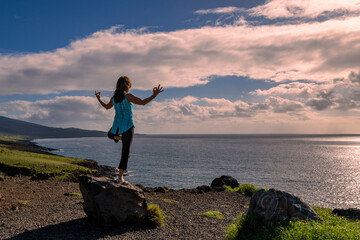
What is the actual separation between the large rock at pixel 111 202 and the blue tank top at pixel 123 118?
2.02 meters

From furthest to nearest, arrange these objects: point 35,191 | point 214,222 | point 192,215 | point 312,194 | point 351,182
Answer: point 351,182 → point 312,194 → point 35,191 → point 192,215 → point 214,222

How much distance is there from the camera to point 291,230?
735 cm

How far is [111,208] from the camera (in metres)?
9.23

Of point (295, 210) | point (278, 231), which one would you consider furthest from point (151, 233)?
point (295, 210)

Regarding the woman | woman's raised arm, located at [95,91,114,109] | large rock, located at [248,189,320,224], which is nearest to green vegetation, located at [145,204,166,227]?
the woman

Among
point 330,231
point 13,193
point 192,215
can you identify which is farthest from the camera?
point 13,193

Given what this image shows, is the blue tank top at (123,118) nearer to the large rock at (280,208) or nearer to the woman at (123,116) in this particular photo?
the woman at (123,116)

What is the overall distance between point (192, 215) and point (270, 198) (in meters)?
4.34

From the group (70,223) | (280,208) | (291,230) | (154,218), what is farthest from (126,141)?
(291,230)

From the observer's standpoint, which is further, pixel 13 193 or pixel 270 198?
pixel 13 193

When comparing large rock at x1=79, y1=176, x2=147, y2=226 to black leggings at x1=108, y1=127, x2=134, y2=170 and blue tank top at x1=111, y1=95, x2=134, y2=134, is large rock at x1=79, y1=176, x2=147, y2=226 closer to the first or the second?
black leggings at x1=108, y1=127, x2=134, y2=170

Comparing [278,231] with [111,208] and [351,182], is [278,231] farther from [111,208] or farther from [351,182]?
[351,182]

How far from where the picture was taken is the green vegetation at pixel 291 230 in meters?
7.11

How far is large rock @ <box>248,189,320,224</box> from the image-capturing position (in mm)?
8438
